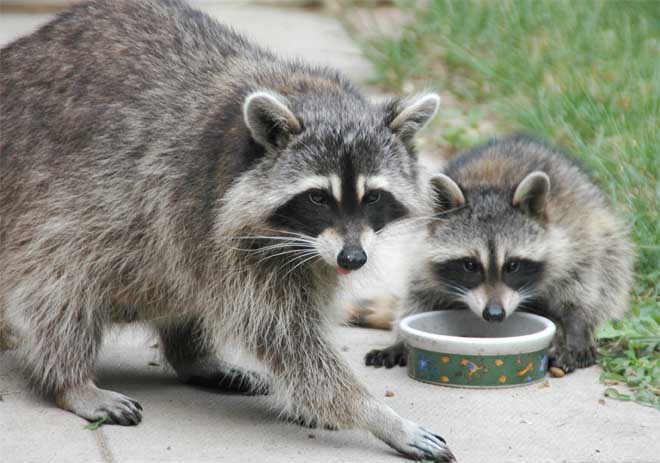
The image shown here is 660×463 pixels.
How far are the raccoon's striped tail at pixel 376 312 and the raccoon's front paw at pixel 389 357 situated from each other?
0.47 metres

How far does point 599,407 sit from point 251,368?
4.09 ft

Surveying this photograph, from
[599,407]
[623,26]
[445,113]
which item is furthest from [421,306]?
[623,26]

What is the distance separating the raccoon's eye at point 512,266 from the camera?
4379mm

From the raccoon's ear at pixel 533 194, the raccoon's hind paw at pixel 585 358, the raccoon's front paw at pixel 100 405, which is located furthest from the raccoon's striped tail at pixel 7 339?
the raccoon's hind paw at pixel 585 358

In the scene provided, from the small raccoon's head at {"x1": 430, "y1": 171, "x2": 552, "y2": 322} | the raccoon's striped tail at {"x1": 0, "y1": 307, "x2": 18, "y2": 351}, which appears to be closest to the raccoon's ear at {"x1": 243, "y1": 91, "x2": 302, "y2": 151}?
the small raccoon's head at {"x1": 430, "y1": 171, "x2": 552, "y2": 322}

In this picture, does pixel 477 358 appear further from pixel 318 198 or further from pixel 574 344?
pixel 318 198

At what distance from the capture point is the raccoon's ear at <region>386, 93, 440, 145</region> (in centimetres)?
371

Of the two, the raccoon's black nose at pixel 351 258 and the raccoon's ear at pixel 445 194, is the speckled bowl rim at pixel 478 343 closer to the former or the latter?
the raccoon's ear at pixel 445 194

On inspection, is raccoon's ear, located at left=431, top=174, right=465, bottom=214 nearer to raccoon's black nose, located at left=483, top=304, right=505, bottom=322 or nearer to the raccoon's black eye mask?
raccoon's black nose, located at left=483, top=304, right=505, bottom=322

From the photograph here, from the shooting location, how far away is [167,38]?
3.97 m

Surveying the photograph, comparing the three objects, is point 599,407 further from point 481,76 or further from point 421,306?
point 481,76

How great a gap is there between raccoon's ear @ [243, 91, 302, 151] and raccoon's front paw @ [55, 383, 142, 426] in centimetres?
95

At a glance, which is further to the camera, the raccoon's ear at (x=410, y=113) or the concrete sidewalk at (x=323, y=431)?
the raccoon's ear at (x=410, y=113)

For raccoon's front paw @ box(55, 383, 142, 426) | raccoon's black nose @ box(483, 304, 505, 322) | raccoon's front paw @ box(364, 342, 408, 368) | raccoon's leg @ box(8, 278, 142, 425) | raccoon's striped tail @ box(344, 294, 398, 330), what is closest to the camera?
raccoon's front paw @ box(55, 383, 142, 426)
